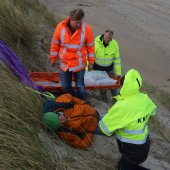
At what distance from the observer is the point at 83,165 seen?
14.2 feet

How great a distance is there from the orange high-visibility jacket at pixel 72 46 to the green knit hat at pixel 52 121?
1.39 m

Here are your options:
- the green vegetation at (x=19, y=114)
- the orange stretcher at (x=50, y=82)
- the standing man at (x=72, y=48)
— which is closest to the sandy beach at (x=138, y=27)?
the orange stretcher at (x=50, y=82)

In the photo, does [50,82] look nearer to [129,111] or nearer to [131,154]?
[131,154]

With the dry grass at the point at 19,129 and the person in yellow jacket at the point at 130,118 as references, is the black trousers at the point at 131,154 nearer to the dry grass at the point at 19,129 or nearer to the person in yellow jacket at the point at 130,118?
the person in yellow jacket at the point at 130,118

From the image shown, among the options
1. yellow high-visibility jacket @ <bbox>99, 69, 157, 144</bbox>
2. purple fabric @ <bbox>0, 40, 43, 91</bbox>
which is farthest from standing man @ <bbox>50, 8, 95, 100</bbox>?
yellow high-visibility jacket @ <bbox>99, 69, 157, 144</bbox>

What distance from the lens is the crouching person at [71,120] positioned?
16.6 feet

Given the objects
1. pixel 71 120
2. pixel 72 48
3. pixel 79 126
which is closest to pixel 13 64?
pixel 72 48

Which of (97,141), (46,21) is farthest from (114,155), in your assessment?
(46,21)

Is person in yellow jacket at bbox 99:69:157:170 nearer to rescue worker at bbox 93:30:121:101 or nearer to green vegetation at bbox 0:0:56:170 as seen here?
green vegetation at bbox 0:0:56:170

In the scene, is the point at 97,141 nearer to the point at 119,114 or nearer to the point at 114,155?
the point at 114,155

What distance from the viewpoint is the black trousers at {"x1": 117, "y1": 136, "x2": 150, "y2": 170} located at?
471cm

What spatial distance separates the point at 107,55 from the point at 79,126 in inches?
101

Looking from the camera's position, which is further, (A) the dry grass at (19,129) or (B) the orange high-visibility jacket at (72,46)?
(B) the orange high-visibility jacket at (72,46)

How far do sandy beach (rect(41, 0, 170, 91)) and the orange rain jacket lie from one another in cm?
683
